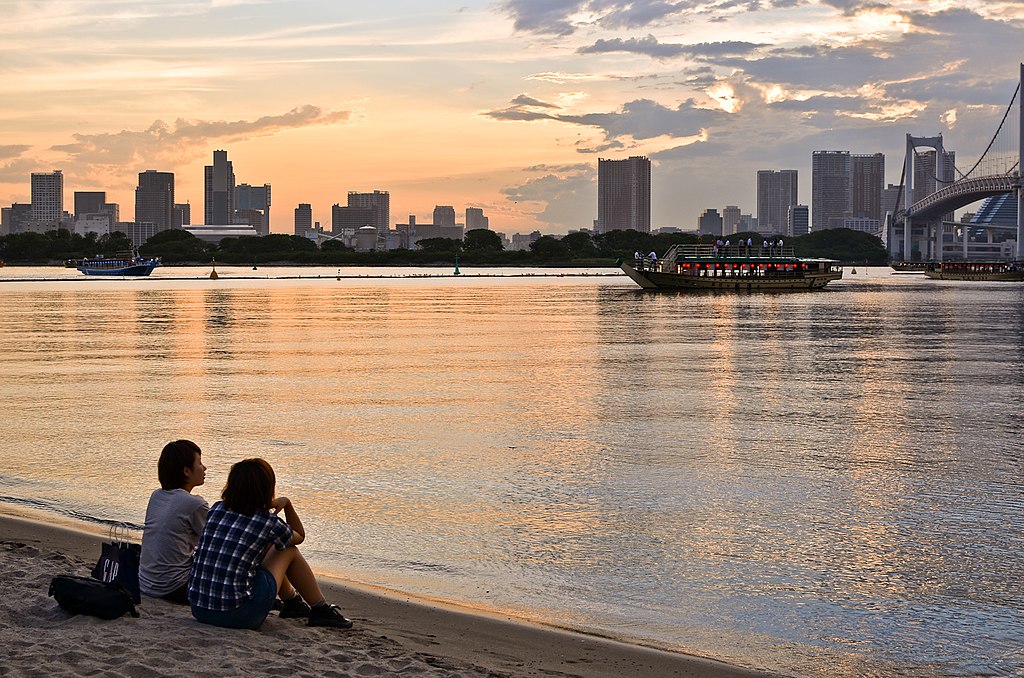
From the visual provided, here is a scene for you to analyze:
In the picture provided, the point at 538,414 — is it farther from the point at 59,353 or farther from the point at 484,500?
the point at 59,353

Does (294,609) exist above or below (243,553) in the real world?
below

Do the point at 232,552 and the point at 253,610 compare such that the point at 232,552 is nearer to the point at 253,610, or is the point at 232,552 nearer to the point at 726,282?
the point at 253,610

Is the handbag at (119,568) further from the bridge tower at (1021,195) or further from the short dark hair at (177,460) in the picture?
the bridge tower at (1021,195)

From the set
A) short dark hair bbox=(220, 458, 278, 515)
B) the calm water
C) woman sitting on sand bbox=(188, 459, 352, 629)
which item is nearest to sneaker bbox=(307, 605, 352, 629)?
woman sitting on sand bbox=(188, 459, 352, 629)

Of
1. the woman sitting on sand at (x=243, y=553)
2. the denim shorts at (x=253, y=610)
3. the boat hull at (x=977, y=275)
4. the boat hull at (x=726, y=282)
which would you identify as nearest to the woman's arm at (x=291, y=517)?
the woman sitting on sand at (x=243, y=553)

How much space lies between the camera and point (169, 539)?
8.02 m

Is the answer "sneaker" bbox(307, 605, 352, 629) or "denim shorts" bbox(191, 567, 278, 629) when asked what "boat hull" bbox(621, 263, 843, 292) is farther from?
"denim shorts" bbox(191, 567, 278, 629)

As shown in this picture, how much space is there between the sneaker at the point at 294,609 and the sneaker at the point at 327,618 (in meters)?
0.10

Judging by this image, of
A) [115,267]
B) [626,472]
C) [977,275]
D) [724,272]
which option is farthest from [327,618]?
[977,275]

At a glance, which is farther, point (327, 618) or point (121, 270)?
point (121, 270)

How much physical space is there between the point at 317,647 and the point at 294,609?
25.6 inches

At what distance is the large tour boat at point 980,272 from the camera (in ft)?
484

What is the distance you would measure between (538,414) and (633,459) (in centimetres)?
457

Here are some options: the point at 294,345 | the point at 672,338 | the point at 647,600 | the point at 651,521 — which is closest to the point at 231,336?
the point at 294,345
